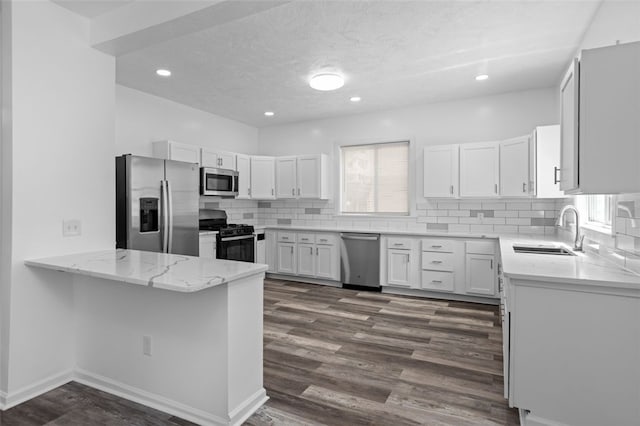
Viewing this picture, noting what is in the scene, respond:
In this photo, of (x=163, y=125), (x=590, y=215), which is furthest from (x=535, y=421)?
(x=163, y=125)

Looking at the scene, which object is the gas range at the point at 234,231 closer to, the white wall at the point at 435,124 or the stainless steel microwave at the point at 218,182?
the stainless steel microwave at the point at 218,182

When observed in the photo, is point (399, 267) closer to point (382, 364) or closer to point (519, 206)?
point (519, 206)

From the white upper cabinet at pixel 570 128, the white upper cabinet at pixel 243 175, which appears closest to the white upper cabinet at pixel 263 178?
the white upper cabinet at pixel 243 175

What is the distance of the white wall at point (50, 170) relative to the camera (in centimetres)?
217

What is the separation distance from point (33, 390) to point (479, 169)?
4840mm

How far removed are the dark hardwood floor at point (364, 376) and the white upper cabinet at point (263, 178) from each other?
2.37 m

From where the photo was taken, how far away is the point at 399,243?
4828 millimetres

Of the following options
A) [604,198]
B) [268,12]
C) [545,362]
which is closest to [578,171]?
[545,362]

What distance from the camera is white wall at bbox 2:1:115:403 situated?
7.13 ft

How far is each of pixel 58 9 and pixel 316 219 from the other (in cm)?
428

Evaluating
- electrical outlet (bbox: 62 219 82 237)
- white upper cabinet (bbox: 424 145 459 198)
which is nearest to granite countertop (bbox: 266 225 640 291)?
white upper cabinet (bbox: 424 145 459 198)

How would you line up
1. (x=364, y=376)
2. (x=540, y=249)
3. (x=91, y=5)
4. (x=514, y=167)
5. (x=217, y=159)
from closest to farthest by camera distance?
1. (x=91, y=5)
2. (x=364, y=376)
3. (x=540, y=249)
4. (x=514, y=167)
5. (x=217, y=159)

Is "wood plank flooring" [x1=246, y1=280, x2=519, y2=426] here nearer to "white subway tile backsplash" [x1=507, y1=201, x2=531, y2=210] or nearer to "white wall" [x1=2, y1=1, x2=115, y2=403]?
"white subway tile backsplash" [x1=507, y1=201, x2=531, y2=210]

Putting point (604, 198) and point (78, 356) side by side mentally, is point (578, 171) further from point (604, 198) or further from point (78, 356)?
point (78, 356)
